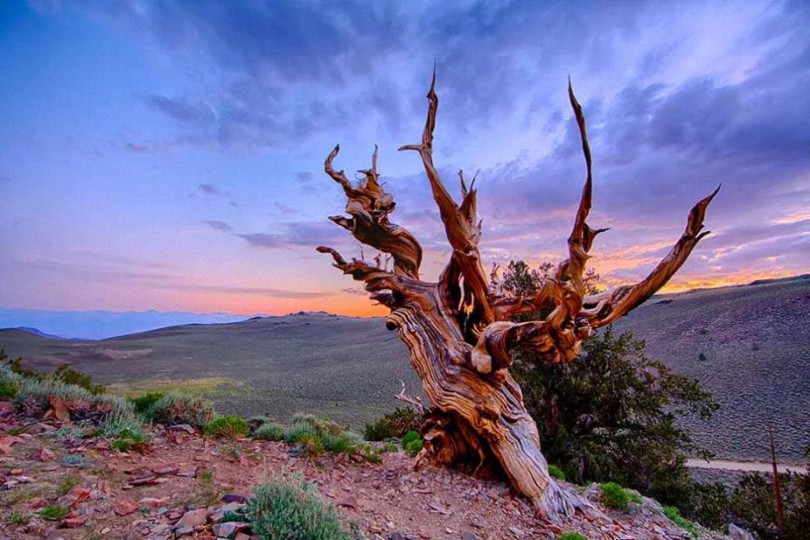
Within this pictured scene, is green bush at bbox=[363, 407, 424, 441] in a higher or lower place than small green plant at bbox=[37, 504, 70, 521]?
lower

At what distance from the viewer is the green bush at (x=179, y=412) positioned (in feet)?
25.3

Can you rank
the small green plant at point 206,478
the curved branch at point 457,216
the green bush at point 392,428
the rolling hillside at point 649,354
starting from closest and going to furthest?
the small green plant at point 206,478, the curved branch at point 457,216, the green bush at point 392,428, the rolling hillside at point 649,354

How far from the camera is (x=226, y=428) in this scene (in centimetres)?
747

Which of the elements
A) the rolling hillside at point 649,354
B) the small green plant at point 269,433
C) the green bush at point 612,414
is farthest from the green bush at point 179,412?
the rolling hillside at point 649,354

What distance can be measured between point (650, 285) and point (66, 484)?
24.4ft

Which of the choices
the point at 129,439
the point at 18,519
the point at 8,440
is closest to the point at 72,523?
the point at 18,519

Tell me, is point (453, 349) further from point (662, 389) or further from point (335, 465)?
point (662, 389)

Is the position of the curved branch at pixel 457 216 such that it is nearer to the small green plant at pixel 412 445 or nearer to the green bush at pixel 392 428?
the small green plant at pixel 412 445

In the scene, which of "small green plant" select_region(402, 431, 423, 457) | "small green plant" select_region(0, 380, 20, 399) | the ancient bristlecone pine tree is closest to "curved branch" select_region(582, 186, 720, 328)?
the ancient bristlecone pine tree

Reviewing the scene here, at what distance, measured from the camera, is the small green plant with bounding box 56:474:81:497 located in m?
4.29

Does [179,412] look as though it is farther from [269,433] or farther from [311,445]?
[311,445]

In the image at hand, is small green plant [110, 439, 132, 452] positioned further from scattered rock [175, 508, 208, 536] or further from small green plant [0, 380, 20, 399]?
small green plant [0, 380, 20, 399]

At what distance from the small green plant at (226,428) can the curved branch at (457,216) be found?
4.66m

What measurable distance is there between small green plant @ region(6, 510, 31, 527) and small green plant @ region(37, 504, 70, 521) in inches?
3.7
